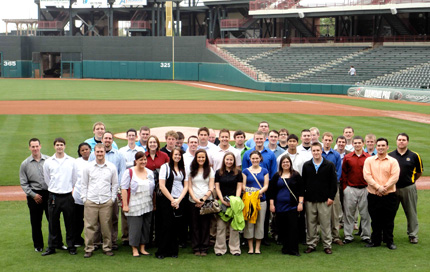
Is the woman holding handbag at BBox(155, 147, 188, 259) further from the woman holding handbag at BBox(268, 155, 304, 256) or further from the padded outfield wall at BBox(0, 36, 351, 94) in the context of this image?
the padded outfield wall at BBox(0, 36, 351, 94)

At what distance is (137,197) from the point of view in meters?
8.76

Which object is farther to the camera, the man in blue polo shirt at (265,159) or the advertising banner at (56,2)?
the advertising banner at (56,2)

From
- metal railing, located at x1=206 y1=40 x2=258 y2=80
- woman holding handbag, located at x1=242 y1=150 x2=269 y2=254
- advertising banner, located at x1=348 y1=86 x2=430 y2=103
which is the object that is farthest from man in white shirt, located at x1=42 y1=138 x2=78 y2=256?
metal railing, located at x1=206 y1=40 x2=258 y2=80

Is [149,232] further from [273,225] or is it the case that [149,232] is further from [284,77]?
[284,77]

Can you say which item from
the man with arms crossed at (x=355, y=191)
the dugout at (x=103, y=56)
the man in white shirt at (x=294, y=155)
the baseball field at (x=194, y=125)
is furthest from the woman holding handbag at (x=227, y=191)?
the dugout at (x=103, y=56)

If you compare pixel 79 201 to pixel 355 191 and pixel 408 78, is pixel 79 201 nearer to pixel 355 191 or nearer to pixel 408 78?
pixel 355 191

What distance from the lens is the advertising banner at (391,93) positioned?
3697 cm

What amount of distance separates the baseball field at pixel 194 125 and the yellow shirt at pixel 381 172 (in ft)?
3.50

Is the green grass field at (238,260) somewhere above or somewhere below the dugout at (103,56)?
below

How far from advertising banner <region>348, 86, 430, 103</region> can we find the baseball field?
1.57 meters

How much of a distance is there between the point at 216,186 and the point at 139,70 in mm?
59439

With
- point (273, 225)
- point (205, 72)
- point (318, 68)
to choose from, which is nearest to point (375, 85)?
point (318, 68)

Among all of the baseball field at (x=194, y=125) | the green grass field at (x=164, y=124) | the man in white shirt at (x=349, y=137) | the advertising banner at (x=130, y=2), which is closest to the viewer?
the baseball field at (x=194, y=125)

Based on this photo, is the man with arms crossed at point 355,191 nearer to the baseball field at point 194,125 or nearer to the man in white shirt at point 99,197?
the baseball field at point 194,125
